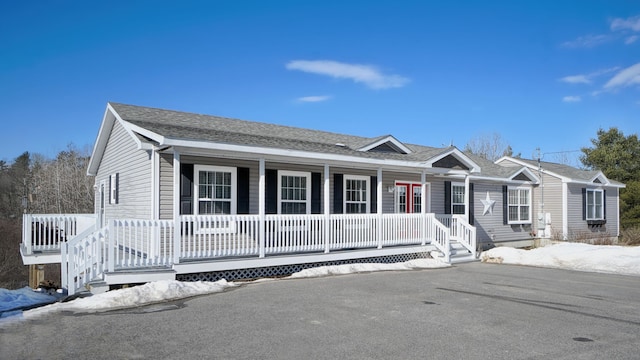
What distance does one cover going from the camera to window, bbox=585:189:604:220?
24.3 m

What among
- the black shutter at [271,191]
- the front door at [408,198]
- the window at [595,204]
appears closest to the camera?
the black shutter at [271,191]

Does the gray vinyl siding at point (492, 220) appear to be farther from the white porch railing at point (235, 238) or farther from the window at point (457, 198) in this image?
the white porch railing at point (235, 238)

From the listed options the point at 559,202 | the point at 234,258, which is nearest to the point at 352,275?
the point at 234,258

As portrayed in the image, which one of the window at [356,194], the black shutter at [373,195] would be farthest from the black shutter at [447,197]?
the window at [356,194]

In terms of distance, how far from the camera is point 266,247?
37.7 ft

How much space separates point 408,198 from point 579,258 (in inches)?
232

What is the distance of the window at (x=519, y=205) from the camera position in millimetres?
21281

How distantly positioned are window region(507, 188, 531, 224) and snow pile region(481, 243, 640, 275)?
441cm

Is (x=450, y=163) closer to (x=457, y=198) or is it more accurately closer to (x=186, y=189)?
(x=457, y=198)

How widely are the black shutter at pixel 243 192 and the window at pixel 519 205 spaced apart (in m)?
13.7

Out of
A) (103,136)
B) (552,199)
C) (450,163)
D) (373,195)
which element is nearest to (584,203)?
(552,199)

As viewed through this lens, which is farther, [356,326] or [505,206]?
[505,206]

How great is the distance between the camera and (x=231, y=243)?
1208cm

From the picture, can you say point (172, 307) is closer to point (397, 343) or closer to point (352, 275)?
point (397, 343)
